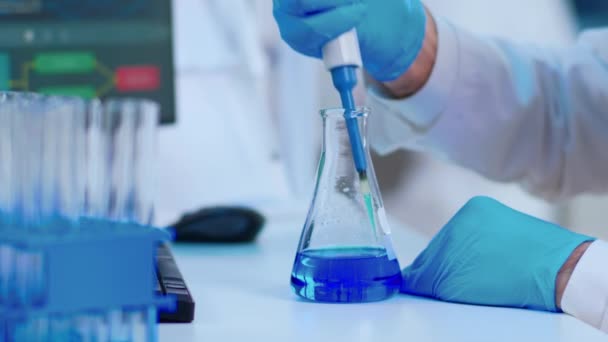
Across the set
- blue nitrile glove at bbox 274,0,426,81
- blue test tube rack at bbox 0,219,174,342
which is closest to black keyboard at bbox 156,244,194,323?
blue test tube rack at bbox 0,219,174,342

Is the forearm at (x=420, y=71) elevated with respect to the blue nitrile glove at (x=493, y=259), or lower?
elevated

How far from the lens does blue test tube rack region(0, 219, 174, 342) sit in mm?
419

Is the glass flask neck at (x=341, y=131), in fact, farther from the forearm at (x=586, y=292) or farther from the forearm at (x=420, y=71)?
the forearm at (x=420, y=71)

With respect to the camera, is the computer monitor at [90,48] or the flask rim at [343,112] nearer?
the flask rim at [343,112]

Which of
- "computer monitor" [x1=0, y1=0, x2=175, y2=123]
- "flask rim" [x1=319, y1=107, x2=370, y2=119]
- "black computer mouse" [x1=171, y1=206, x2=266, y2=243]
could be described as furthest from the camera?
"computer monitor" [x1=0, y1=0, x2=175, y2=123]

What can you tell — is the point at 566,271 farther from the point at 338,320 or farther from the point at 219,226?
the point at 219,226

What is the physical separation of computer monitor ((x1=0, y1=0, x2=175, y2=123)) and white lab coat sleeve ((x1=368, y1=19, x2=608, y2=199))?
328 millimetres

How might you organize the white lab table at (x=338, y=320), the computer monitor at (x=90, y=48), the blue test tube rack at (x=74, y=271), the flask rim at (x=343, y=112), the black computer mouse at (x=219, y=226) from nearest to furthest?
the blue test tube rack at (x=74, y=271), the white lab table at (x=338, y=320), the flask rim at (x=343, y=112), the black computer mouse at (x=219, y=226), the computer monitor at (x=90, y=48)

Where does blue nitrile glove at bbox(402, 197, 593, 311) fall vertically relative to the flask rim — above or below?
below

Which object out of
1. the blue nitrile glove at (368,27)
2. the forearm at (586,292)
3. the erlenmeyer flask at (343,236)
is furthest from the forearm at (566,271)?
the blue nitrile glove at (368,27)

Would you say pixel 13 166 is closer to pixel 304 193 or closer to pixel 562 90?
pixel 562 90

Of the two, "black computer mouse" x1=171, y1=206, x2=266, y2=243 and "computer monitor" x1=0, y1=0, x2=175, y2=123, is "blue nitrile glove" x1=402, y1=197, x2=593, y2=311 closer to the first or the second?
"black computer mouse" x1=171, y1=206, x2=266, y2=243

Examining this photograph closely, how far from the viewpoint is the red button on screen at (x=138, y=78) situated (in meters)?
1.19

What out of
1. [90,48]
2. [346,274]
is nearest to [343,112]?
[346,274]
